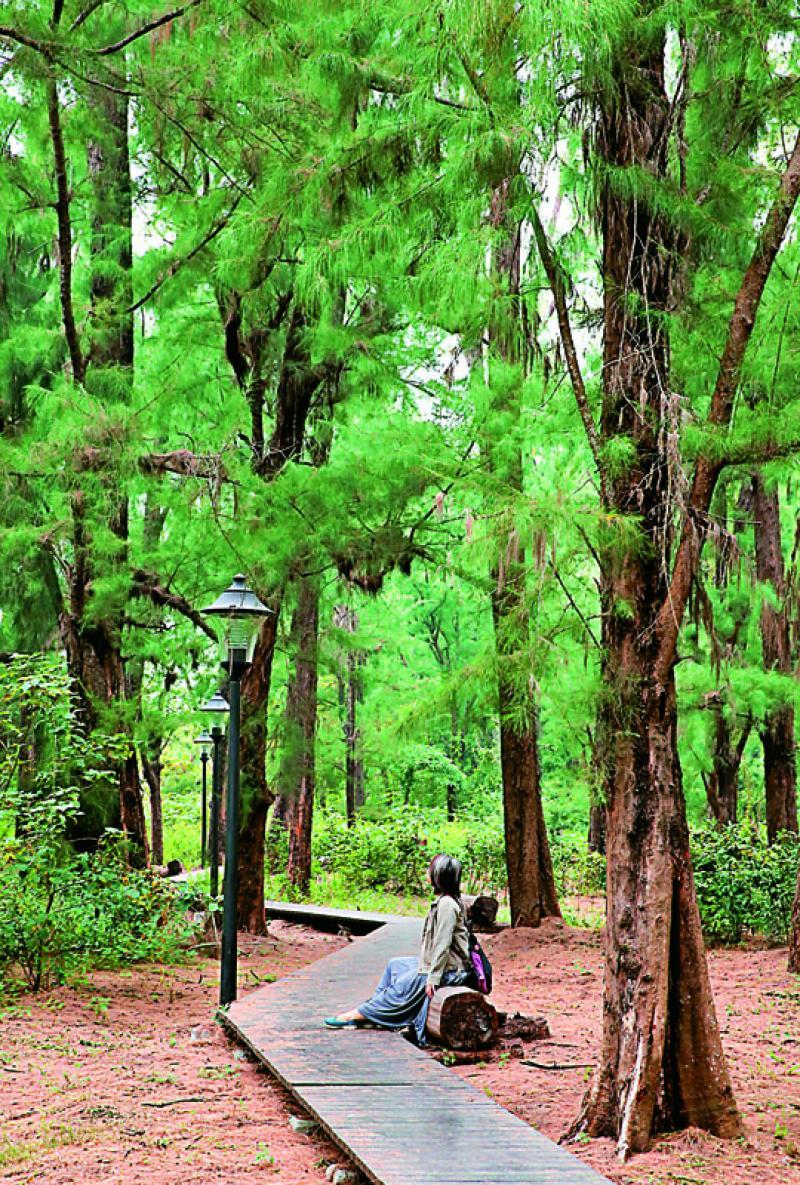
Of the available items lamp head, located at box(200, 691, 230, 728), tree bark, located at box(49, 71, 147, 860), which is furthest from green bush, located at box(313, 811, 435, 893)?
tree bark, located at box(49, 71, 147, 860)

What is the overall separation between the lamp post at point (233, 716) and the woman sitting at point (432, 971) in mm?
1166

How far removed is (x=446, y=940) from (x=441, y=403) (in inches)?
257

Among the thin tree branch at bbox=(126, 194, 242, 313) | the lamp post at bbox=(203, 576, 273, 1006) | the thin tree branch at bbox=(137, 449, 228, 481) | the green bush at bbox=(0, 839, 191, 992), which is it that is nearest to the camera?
the lamp post at bbox=(203, 576, 273, 1006)

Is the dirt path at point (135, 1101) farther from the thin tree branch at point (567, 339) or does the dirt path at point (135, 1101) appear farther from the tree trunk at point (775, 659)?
the tree trunk at point (775, 659)

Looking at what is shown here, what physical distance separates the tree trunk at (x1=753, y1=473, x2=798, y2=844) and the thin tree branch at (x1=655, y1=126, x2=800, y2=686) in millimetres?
8796

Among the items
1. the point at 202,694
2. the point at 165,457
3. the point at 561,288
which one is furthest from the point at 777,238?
the point at 202,694

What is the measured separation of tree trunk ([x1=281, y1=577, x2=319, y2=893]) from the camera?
1429cm

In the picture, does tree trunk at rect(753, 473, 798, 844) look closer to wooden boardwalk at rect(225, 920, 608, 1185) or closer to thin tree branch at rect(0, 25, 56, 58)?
wooden boardwalk at rect(225, 920, 608, 1185)

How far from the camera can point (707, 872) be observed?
12625mm

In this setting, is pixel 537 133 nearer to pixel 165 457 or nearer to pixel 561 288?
pixel 561 288

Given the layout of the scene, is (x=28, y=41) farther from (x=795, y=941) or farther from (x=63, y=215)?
(x=795, y=941)

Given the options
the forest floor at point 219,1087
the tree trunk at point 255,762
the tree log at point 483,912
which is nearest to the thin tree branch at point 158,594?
the tree trunk at point 255,762

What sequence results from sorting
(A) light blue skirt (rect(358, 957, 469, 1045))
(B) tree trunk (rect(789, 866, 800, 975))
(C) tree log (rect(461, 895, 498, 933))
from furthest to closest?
1. (C) tree log (rect(461, 895, 498, 933))
2. (B) tree trunk (rect(789, 866, 800, 975))
3. (A) light blue skirt (rect(358, 957, 469, 1045))

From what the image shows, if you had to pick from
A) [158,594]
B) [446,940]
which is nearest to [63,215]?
[158,594]
